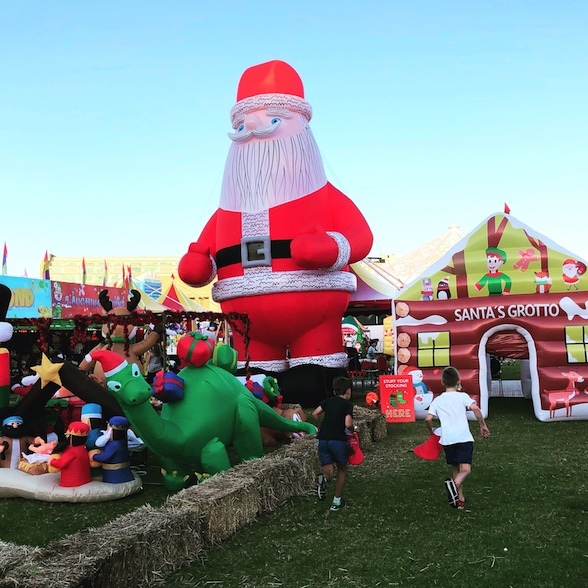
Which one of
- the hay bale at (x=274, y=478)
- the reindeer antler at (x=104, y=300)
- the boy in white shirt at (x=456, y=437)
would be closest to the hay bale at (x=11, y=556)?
the hay bale at (x=274, y=478)

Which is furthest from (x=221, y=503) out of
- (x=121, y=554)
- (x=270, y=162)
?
(x=270, y=162)

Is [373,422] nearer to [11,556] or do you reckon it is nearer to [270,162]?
[270,162]

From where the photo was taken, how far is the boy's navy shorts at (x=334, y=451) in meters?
4.91

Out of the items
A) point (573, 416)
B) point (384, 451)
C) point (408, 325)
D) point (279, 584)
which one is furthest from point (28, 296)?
point (279, 584)

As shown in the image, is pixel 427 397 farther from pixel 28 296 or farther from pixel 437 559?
pixel 28 296

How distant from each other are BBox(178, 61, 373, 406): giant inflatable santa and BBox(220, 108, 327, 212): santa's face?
0.7 inches

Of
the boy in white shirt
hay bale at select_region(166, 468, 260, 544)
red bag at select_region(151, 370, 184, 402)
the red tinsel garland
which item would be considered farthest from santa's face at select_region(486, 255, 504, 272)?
hay bale at select_region(166, 468, 260, 544)

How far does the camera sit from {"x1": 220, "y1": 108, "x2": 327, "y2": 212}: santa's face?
395 inches

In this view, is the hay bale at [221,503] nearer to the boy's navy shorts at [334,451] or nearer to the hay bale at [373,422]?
the boy's navy shorts at [334,451]

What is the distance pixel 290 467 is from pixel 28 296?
547 inches

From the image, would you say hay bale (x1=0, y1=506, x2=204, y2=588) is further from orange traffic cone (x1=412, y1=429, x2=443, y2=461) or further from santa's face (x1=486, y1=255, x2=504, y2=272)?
santa's face (x1=486, y1=255, x2=504, y2=272)

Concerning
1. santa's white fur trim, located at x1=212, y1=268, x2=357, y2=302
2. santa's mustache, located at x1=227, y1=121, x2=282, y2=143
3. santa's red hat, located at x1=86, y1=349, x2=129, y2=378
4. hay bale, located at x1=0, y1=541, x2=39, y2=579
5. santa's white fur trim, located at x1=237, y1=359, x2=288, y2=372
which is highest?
santa's mustache, located at x1=227, y1=121, x2=282, y2=143

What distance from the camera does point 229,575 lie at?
3.73 m

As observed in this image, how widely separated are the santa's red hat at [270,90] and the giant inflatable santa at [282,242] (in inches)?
0.7
